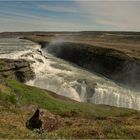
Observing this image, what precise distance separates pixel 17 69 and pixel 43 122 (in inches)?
1667

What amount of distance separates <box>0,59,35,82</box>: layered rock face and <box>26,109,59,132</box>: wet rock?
124 ft

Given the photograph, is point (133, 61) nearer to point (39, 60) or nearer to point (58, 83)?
point (39, 60)

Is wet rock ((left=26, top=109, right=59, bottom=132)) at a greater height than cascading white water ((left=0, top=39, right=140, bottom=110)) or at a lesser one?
greater

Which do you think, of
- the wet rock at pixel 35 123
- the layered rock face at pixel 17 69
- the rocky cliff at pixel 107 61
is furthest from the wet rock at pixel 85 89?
the wet rock at pixel 35 123

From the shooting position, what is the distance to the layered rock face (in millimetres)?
59781

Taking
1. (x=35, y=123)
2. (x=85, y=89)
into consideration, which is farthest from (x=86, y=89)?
(x=35, y=123)

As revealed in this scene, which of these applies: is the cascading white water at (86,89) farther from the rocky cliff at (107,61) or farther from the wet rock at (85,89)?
the rocky cliff at (107,61)

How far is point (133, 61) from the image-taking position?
83.6 meters

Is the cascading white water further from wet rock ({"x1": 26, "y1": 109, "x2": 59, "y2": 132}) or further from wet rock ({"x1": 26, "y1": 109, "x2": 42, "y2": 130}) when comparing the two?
wet rock ({"x1": 26, "y1": 109, "x2": 59, "y2": 132})

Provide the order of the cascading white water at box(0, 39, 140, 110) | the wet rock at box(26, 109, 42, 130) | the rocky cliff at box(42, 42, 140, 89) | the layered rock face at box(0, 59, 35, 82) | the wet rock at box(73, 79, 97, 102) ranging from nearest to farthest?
the wet rock at box(26, 109, 42, 130), the cascading white water at box(0, 39, 140, 110), the layered rock face at box(0, 59, 35, 82), the wet rock at box(73, 79, 97, 102), the rocky cliff at box(42, 42, 140, 89)

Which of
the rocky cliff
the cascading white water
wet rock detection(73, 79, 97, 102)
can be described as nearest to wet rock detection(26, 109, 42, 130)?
the cascading white water

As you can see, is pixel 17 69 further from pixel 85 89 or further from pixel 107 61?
pixel 107 61

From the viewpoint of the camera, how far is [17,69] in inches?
2447

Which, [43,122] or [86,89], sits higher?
[43,122]
